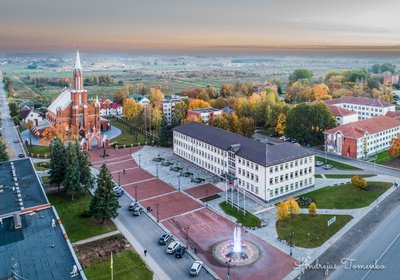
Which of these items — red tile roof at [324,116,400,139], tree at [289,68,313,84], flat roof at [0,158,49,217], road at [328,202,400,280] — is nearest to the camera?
road at [328,202,400,280]

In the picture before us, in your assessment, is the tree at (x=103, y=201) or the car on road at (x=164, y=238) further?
the tree at (x=103, y=201)

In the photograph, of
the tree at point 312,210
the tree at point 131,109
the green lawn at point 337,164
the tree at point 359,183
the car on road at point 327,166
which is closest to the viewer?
the tree at point 312,210

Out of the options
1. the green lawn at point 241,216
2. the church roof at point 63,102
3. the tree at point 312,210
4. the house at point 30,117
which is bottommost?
the green lawn at point 241,216

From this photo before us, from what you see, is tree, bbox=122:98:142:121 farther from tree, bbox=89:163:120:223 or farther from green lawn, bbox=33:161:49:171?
tree, bbox=89:163:120:223

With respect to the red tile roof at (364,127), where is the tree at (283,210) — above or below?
below

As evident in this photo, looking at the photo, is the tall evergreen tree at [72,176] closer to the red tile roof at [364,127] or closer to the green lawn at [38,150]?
the green lawn at [38,150]

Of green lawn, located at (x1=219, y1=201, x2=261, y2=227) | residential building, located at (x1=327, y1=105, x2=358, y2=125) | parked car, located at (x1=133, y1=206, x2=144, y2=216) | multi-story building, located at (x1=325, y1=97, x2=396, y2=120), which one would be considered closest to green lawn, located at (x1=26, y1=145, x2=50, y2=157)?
parked car, located at (x1=133, y1=206, x2=144, y2=216)

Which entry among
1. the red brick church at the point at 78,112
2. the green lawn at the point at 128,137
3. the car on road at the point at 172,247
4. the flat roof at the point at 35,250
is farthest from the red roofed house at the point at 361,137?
the flat roof at the point at 35,250
